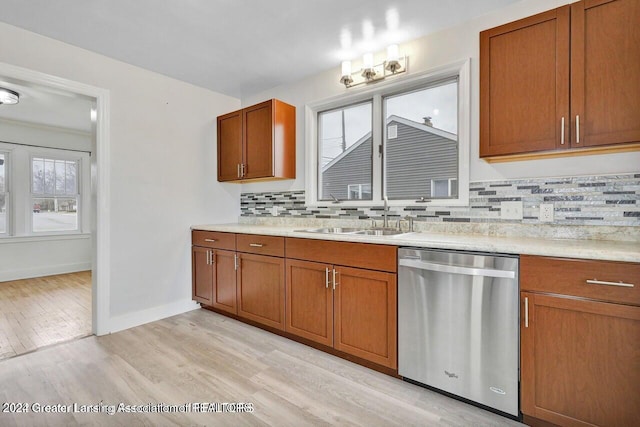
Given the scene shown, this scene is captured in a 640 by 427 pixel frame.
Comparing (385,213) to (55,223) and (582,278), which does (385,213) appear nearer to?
(582,278)

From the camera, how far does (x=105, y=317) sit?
8.86 ft

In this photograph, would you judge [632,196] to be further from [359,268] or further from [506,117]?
[359,268]

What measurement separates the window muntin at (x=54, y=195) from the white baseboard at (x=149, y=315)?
11.8 ft

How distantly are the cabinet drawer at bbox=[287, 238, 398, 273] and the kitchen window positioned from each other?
4961 mm

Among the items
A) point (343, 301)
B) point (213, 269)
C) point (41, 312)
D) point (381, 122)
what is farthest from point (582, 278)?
point (41, 312)

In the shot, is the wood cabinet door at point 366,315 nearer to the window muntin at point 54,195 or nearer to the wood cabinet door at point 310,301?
the wood cabinet door at point 310,301

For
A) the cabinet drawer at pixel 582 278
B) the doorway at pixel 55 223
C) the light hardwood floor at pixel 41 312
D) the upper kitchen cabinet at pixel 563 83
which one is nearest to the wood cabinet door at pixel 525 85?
the upper kitchen cabinet at pixel 563 83

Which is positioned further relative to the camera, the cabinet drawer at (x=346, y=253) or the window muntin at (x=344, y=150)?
the window muntin at (x=344, y=150)

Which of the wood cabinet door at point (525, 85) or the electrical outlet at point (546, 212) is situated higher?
the wood cabinet door at point (525, 85)

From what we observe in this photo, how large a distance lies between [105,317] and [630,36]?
401 cm

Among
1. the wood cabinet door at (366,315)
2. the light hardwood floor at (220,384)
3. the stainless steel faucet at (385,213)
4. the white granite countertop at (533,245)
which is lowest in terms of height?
the light hardwood floor at (220,384)

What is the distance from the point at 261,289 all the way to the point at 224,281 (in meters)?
0.54

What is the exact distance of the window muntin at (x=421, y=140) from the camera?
2439 mm

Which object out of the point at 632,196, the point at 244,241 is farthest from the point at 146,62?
the point at 632,196
